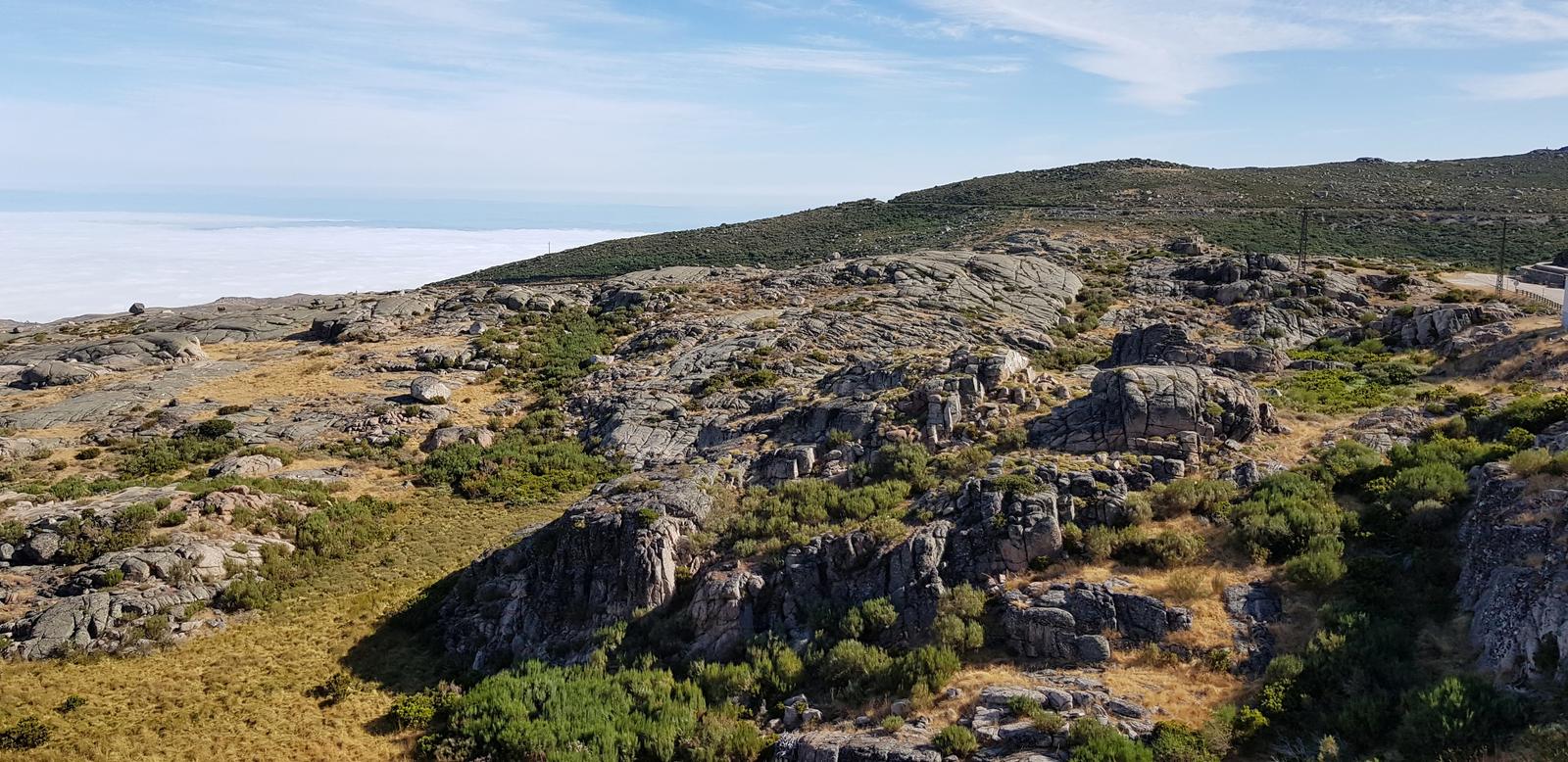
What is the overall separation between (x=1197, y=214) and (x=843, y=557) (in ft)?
268

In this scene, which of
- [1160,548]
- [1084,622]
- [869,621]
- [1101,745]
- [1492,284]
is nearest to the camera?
[1101,745]

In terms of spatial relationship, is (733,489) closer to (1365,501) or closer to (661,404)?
(661,404)

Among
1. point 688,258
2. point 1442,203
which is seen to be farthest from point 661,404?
point 1442,203

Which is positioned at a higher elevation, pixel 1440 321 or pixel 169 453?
pixel 1440 321

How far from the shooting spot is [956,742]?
12.8m

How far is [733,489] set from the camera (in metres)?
24.0

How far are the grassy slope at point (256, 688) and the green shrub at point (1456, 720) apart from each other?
1826 centimetres

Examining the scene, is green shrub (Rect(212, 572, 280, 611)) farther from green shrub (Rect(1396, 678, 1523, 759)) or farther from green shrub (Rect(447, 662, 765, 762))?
green shrub (Rect(1396, 678, 1523, 759))

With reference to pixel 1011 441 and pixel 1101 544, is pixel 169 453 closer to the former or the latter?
pixel 1011 441

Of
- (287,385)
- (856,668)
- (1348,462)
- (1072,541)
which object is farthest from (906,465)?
(287,385)

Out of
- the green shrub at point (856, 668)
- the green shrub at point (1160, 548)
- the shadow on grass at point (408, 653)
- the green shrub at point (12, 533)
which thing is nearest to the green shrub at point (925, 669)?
the green shrub at point (856, 668)

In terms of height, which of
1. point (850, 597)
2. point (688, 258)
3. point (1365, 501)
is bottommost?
point (850, 597)

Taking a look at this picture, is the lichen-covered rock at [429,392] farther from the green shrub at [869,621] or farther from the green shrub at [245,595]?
the green shrub at [869,621]

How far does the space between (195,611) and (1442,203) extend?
109 meters
